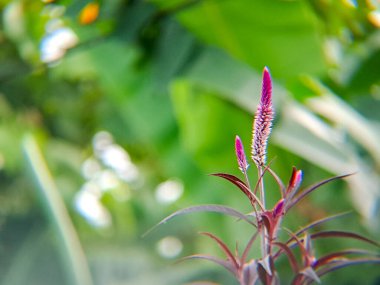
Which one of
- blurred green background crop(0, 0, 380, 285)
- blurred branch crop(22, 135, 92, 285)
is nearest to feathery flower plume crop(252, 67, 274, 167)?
blurred green background crop(0, 0, 380, 285)

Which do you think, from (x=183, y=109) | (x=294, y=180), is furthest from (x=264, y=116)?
(x=183, y=109)

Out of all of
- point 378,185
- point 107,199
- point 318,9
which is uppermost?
point 107,199

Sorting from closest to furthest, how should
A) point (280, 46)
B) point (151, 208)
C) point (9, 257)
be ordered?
1. point (280, 46)
2. point (9, 257)
3. point (151, 208)

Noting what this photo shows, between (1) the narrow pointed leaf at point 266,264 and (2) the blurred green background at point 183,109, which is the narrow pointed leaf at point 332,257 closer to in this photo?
(1) the narrow pointed leaf at point 266,264

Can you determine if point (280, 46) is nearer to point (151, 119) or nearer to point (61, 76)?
point (151, 119)

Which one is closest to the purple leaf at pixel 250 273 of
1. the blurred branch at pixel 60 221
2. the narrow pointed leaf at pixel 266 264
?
the narrow pointed leaf at pixel 266 264

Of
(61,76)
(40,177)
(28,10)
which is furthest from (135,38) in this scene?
(61,76)

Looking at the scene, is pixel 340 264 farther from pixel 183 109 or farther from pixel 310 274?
pixel 183 109
